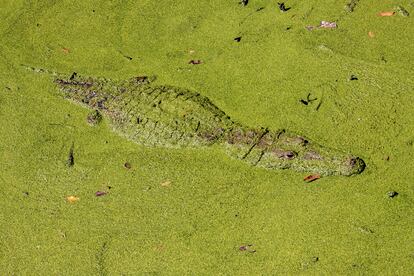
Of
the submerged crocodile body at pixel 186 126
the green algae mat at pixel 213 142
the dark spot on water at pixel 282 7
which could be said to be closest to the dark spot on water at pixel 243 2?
the green algae mat at pixel 213 142

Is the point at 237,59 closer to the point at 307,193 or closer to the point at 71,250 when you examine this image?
the point at 307,193

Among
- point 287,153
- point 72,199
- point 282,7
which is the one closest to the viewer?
point 287,153

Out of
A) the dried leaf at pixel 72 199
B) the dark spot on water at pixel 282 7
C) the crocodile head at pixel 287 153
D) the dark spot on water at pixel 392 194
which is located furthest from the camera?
the dark spot on water at pixel 282 7

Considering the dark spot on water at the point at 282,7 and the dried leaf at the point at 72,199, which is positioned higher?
the dark spot on water at the point at 282,7

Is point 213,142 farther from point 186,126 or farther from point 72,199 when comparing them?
point 72,199

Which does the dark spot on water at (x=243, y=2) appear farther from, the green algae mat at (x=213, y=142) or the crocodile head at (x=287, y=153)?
the crocodile head at (x=287, y=153)

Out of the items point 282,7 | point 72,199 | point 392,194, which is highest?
point 282,7

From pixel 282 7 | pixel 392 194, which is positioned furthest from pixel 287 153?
pixel 282 7

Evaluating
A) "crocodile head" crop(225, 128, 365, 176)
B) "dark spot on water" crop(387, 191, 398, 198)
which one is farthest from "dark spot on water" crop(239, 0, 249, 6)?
"dark spot on water" crop(387, 191, 398, 198)
